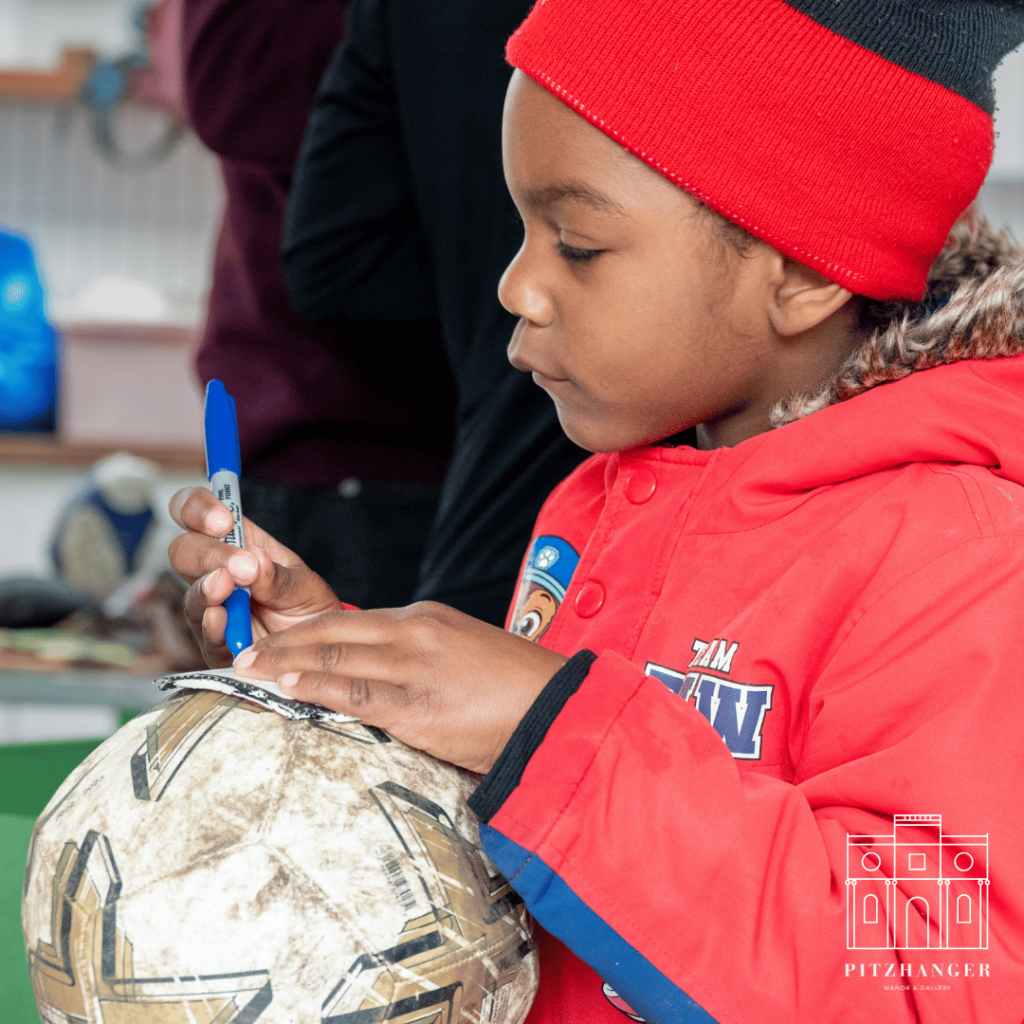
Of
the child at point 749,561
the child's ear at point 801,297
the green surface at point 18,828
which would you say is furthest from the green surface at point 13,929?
the child's ear at point 801,297

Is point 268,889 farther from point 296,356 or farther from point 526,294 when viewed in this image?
point 296,356

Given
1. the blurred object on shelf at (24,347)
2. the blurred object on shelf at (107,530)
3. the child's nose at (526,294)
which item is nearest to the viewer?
the child's nose at (526,294)

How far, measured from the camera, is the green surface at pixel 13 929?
1049 mm

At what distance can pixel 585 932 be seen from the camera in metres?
0.66

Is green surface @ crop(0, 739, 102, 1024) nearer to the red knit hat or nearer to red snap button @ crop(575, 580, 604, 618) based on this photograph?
red snap button @ crop(575, 580, 604, 618)

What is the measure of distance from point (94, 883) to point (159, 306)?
11.8ft

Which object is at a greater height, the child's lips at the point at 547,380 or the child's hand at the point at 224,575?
the child's lips at the point at 547,380

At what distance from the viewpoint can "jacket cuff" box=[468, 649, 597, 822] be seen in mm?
667

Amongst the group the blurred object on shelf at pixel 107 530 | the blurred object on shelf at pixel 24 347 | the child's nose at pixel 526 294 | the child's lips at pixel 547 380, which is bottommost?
the blurred object on shelf at pixel 107 530

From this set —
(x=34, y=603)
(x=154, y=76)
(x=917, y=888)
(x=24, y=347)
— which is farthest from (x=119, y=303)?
(x=917, y=888)

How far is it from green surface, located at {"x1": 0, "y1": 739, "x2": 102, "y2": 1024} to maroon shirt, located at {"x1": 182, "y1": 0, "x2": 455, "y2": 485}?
1.72ft

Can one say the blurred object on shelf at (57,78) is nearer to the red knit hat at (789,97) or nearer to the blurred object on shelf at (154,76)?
the blurred object on shelf at (154,76)

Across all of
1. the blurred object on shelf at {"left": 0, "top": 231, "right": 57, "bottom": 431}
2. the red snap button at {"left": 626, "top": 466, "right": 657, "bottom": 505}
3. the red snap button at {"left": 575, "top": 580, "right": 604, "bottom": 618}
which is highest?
the red snap button at {"left": 626, "top": 466, "right": 657, "bottom": 505}

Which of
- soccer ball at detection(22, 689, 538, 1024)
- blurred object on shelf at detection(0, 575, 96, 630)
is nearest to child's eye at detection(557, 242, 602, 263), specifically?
soccer ball at detection(22, 689, 538, 1024)
